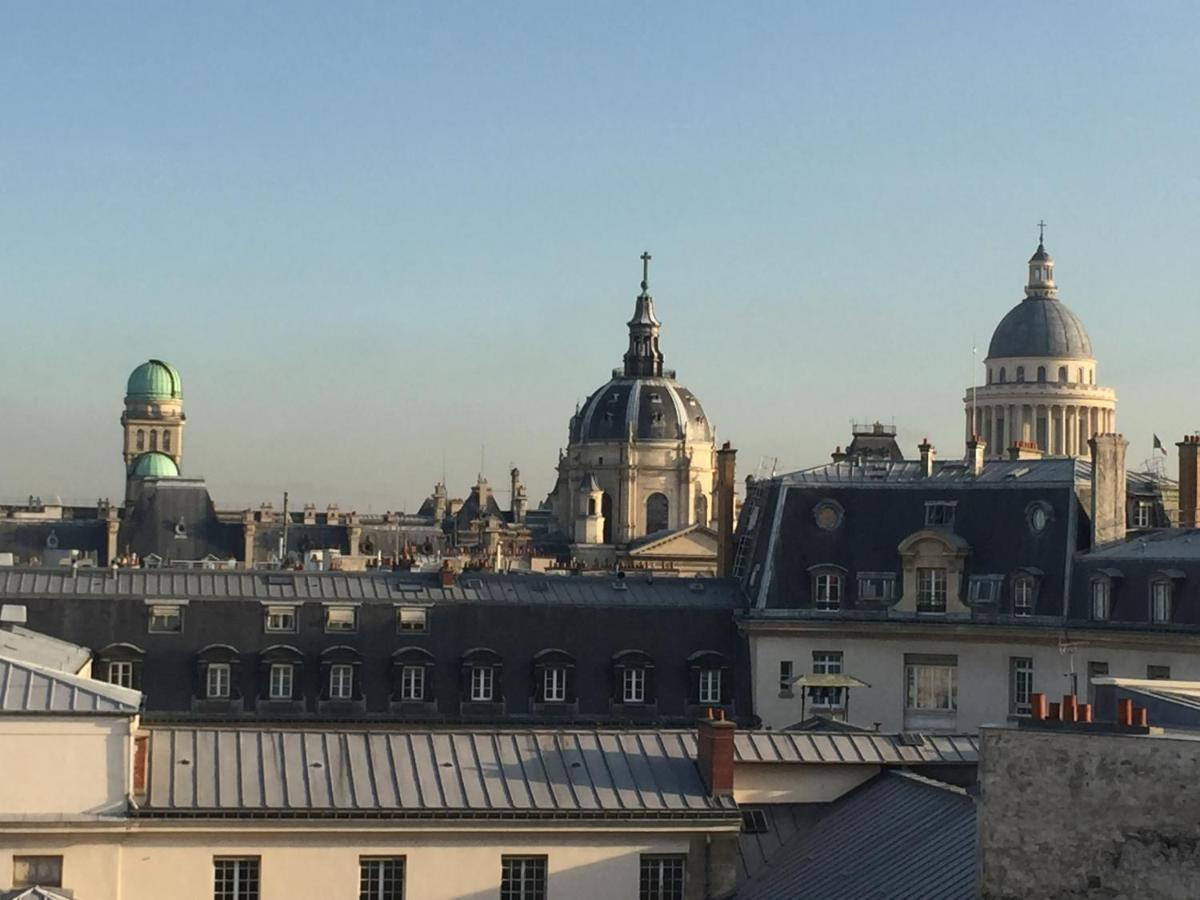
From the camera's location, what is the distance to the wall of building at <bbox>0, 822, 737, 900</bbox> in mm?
39812

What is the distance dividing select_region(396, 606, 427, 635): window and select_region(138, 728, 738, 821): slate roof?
2757cm

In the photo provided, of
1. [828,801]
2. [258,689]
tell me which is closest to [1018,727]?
[828,801]

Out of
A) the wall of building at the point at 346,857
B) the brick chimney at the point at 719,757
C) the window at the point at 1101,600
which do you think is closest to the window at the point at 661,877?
the wall of building at the point at 346,857

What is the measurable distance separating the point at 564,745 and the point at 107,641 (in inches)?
1116

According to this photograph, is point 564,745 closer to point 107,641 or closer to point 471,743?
point 471,743

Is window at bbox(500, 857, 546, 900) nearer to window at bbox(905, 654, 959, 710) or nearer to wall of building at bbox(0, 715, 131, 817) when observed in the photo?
wall of building at bbox(0, 715, 131, 817)

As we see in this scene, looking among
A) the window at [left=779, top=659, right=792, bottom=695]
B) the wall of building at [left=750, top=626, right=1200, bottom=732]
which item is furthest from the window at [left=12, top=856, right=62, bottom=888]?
the window at [left=779, top=659, right=792, bottom=695]

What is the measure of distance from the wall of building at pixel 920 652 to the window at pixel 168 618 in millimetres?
16952

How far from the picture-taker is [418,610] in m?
71.9

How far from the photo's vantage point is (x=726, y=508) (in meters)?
88.4

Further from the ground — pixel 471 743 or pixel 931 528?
pixel 931 528

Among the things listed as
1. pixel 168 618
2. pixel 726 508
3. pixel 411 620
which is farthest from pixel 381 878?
pixel 726 508

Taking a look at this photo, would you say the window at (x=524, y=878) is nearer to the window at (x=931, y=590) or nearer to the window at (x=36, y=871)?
the window at (x=36, y=871)

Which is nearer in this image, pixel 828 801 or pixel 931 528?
pixel 828 801
